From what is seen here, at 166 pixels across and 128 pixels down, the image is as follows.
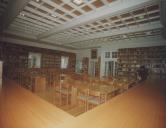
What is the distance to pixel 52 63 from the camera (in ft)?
37.0

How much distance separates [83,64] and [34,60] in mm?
5319

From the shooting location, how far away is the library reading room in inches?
61.5

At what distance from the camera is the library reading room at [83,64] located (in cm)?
156

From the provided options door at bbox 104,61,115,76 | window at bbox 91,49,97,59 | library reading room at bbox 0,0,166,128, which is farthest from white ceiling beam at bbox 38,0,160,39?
window at bbox 91,49,97,59

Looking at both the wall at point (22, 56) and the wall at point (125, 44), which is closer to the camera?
the wall at point (22, 56)

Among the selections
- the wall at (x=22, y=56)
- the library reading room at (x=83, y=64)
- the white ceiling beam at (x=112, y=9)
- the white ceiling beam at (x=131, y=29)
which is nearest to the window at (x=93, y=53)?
the library reading room at (x=83, y=64)

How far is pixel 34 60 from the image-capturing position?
10359 mm

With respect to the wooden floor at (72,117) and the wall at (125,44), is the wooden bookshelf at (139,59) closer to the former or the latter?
the wall at (125,44)

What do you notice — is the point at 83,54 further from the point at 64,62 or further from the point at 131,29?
the point at 131,29

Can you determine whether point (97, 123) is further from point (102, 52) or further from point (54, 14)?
point (102, 52)

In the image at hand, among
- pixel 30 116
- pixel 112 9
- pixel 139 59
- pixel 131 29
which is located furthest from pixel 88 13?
pixel 139 59

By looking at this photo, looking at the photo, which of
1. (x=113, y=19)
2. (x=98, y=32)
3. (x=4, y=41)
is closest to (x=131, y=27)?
(x=113, y=19)

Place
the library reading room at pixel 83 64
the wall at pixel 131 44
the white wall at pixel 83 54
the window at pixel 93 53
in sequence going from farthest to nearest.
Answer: the white wall at pixel 83 54 < the window at pixel 93 53 < the wall at pixel 131 44 < the library reading room at pixel 83 64

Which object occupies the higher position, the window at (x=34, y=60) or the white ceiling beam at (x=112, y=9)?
the white ceiling beam at (x=112, y=9)
